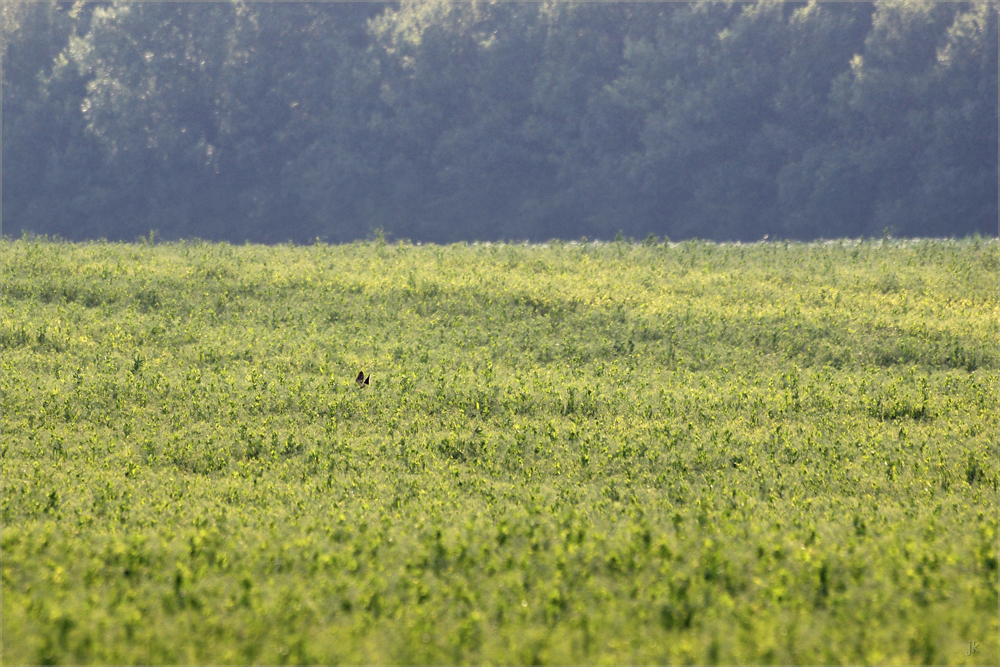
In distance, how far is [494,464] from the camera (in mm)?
11133

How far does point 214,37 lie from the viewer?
180 ft

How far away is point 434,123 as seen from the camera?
53.8 m

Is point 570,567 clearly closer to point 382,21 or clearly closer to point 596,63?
point 596,63

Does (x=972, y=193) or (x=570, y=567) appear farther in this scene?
(x=972, y=193)

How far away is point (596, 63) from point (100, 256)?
36.5 meters

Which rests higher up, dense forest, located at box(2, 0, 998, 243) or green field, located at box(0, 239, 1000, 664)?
dense forest, located at box(2, 0, 998, 243)

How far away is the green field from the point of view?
6793mm

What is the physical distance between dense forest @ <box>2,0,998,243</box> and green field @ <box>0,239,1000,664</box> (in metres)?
29.9

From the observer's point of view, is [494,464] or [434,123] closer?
[494,464]

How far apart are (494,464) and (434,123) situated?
4521 centimetres

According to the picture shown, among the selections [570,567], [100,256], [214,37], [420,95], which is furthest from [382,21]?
[570,567]

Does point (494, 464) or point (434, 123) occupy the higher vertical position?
point (434, 123)

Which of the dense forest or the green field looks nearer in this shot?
the green field

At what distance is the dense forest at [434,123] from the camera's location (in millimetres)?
49781
